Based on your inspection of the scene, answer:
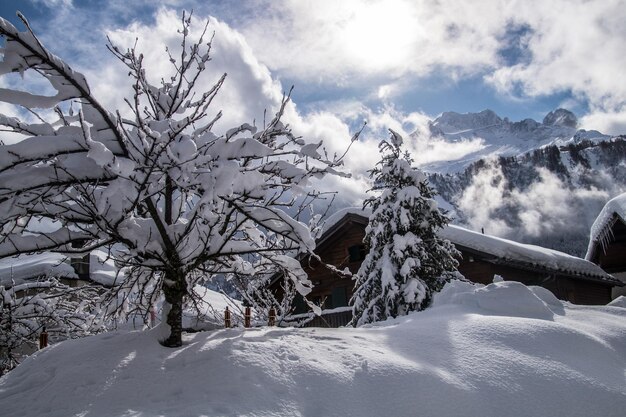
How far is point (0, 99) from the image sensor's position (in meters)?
3.19

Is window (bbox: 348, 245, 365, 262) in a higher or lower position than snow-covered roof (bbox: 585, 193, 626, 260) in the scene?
lower

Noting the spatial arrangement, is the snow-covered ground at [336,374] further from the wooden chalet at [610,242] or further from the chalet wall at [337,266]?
the wooden chalet at [610,242]

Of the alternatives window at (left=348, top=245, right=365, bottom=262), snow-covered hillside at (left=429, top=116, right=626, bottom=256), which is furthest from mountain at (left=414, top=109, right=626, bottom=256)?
window at (left=348, top=245, right=365, bottom=262)

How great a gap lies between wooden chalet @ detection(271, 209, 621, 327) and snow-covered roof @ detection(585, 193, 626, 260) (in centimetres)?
158

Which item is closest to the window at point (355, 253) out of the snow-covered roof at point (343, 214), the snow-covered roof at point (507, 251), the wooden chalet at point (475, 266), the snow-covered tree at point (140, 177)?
the wooden chalet at point (475, 266)

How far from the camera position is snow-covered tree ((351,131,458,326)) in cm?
1150

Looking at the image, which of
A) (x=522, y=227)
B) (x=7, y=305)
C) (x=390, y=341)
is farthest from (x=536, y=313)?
(x=522, y=227)

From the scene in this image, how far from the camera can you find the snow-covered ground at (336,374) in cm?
315

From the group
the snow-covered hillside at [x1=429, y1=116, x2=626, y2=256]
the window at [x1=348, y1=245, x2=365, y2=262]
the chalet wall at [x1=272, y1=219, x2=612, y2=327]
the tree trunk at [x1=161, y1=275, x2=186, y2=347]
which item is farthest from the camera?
the snow-covered hillside at [x1=429, y1=116, x2=626, y2=256]

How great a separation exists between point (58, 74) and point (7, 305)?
247 inches

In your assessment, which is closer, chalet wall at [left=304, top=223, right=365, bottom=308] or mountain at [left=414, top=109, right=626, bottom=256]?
chalet wall at [left=304, top=223, right=365, bottom=308]

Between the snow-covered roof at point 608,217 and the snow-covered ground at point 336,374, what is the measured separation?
16.5 metres

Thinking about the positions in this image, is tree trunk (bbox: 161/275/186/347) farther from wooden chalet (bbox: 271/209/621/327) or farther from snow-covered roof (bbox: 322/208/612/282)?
snow-covered roof (bbox: 322/208/612/282)

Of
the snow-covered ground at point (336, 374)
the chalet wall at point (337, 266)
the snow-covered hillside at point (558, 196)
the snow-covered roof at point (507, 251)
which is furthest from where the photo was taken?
the snow-covered hillside at point (558, 196)
